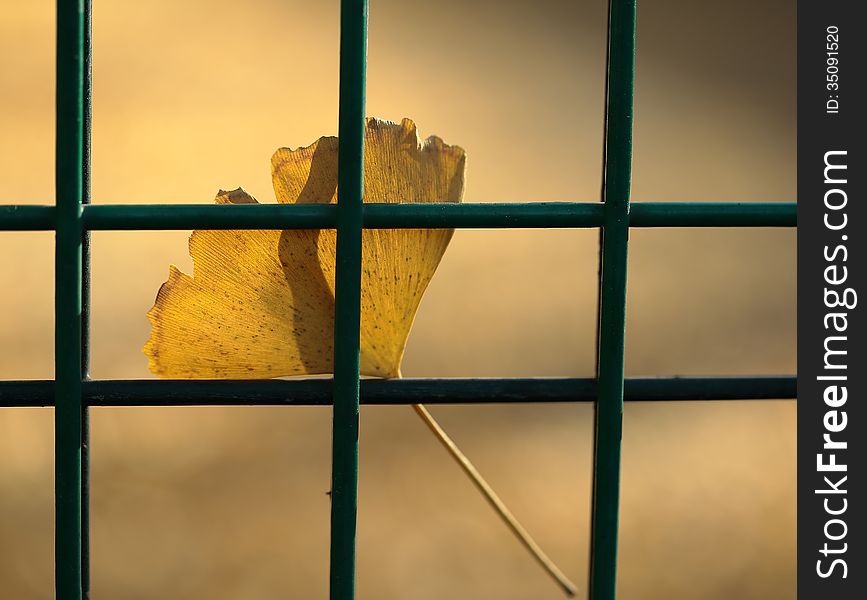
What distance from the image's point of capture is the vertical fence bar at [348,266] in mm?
188

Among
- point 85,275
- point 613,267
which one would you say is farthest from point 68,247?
point 613,267

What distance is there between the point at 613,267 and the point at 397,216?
0.15 ft

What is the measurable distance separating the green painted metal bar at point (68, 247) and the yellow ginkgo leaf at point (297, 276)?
2cm

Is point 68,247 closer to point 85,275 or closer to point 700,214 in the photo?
point 85,275

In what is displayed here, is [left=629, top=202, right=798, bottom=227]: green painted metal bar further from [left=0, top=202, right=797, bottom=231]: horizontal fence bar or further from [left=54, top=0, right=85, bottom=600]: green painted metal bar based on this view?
[left=54, top=0, right=85, bottom=600]: green painted metal bar

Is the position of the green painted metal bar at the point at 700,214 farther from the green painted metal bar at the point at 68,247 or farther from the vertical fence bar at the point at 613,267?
the green painted metal bar at the point at 68,247

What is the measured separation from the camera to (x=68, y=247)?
19cm

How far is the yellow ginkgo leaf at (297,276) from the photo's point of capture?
0.66 feet

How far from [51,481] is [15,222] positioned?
63cm

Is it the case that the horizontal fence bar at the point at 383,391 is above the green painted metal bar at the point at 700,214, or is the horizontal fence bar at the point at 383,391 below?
below

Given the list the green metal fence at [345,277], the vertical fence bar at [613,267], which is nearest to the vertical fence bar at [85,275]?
the green metal fence at [345,277]

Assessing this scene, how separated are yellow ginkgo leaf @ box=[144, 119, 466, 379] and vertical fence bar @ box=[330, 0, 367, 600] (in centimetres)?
1

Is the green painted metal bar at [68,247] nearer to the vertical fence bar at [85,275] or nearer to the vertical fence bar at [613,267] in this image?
the vertical fence bar at [85,275]

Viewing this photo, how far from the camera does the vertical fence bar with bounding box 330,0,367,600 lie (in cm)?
19
